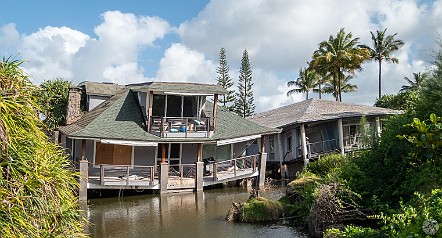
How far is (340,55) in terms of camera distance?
4041 cm

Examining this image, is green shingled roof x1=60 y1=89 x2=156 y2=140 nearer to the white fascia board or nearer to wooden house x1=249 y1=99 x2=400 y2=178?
the white fascia board

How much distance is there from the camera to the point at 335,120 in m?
29.5

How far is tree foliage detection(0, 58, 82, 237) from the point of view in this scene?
4.48m

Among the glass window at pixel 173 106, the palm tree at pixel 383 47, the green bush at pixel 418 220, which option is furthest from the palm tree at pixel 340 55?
the green bush at pixel 418 220

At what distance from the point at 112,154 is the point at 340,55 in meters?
26.2

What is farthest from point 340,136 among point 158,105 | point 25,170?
point 25,170

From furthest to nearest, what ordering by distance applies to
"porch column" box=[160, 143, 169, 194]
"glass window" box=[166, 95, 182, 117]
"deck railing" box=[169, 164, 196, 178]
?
"glass window" box=[166, 95, 182, 117] < "deck railing" box=[169, 164, 196, 178] < "porch column" box=[160, 143, 169, 194]

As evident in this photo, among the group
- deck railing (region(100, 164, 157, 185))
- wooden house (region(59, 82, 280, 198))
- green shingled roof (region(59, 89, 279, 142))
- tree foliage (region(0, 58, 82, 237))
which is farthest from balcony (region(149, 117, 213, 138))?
tree foliage (region(0, 58, 82, 237))

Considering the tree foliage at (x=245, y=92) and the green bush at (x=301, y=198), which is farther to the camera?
the tree foliage at (x=245, y=92)

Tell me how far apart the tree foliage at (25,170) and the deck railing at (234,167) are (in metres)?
17.9

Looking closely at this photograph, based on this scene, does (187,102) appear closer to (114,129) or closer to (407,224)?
(114,129)

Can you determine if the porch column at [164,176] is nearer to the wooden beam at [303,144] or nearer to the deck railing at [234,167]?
the deck railing at [234,167]

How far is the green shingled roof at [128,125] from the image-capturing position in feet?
70.4

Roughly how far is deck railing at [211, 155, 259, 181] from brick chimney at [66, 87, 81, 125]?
9.60 metres
